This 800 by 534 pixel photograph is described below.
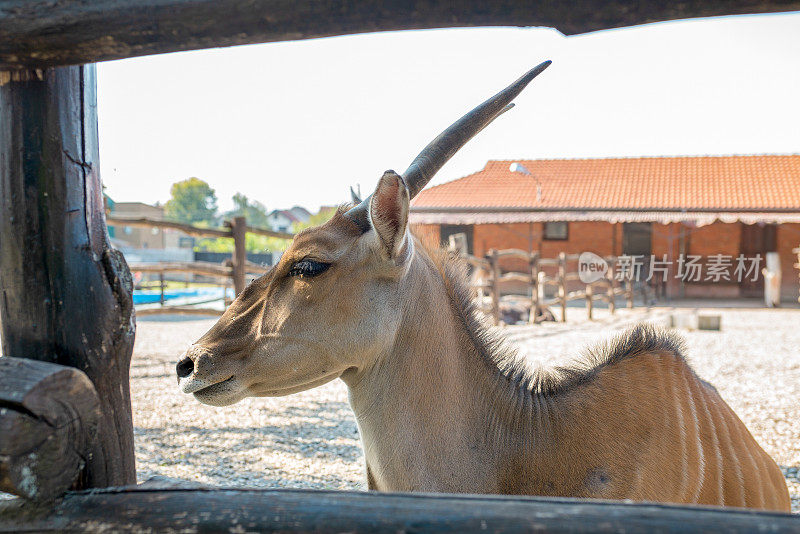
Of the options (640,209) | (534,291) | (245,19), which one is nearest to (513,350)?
(245,19)

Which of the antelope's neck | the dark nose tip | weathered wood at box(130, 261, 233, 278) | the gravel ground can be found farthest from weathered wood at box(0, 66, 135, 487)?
weathered wood at box(130, 261, 233, 278)

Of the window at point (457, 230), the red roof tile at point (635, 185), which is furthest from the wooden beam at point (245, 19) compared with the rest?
the window at point (457, 230)

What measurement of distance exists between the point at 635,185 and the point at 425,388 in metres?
24.2

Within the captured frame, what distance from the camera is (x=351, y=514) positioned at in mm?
1336

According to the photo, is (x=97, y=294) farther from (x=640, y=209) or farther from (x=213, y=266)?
(x=640, y=209)

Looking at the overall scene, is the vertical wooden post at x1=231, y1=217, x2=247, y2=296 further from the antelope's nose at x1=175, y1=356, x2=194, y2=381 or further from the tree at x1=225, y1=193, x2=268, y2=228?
the tree at x1=225, y1=193, x2=268, y2=228

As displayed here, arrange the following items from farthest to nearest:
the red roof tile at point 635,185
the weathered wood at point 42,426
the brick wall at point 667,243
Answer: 1. the red roof tile at point 635,185
2. the brick wall at point 667,243
3. the weathered wood at point 42,426

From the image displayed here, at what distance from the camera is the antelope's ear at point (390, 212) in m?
2.01

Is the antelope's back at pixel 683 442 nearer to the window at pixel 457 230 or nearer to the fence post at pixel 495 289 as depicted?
the fence post at pixel 495 289

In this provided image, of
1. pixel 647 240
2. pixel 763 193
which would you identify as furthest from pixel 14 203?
pixel 763 193

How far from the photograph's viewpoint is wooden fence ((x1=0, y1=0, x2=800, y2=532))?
50.8 inches

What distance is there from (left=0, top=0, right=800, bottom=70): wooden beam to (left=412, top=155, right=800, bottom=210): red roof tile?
2226cm

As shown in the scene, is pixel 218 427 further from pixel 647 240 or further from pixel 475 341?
pixel 647 240

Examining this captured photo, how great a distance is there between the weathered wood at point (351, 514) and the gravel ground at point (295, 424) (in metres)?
1.64
